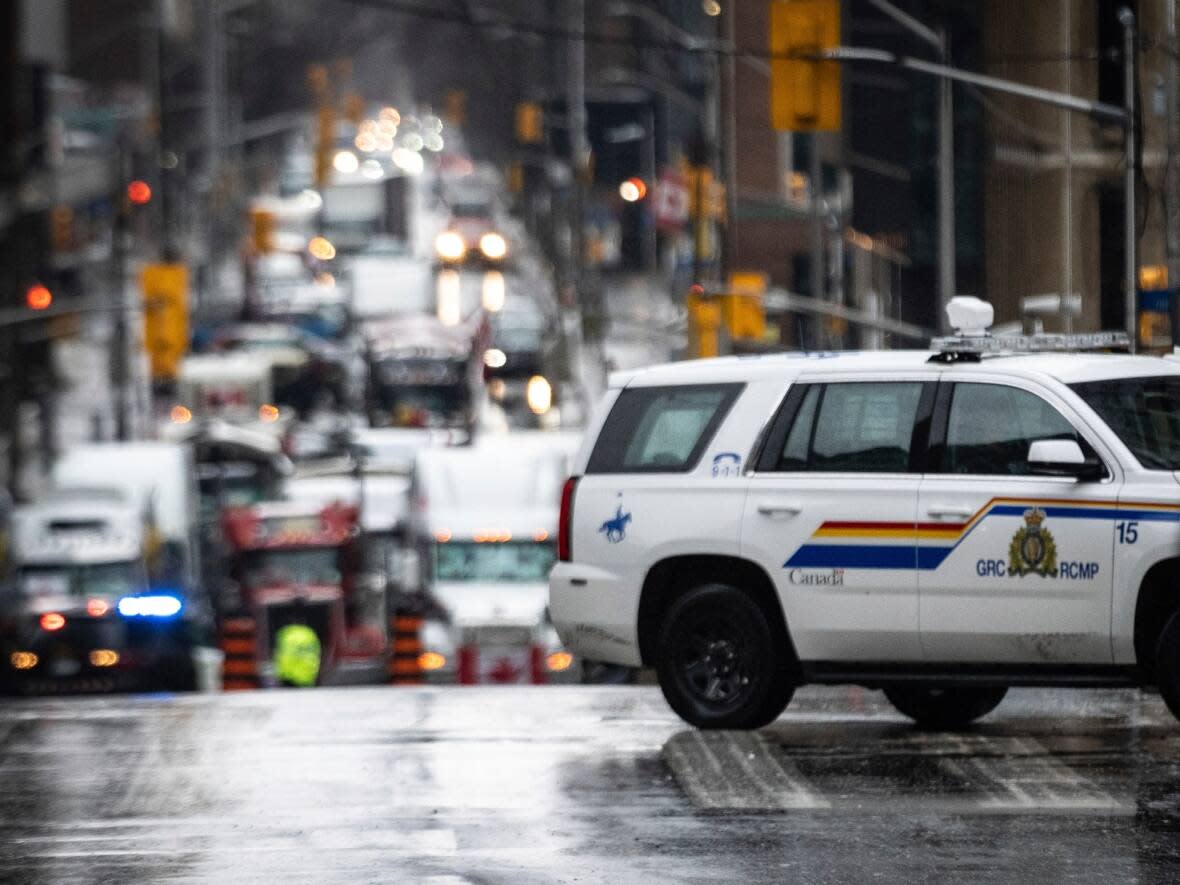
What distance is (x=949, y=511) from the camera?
12211 millimetres

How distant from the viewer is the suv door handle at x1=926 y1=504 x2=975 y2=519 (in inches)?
480

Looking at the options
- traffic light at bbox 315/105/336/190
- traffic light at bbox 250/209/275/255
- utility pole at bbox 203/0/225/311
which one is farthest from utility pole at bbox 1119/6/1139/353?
traffic light at bbox 315/105/336/190

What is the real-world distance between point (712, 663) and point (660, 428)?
122cm

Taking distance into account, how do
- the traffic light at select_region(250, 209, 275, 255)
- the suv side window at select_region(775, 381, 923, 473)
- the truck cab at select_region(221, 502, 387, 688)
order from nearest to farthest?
the suv side window at select_region(775, 381, 923, 473)
the truck cab at select_region(221, 502, 387, 688)
the traffic light at select_region(250, 209, 275, 255)

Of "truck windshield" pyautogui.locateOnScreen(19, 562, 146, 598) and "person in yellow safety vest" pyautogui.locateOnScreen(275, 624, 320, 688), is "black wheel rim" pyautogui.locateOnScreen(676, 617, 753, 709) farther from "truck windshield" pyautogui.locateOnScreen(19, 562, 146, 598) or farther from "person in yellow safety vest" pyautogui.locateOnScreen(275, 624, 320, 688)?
"truck windshield" pyautogui.locateOnScreen(19, 562, 146, 598)

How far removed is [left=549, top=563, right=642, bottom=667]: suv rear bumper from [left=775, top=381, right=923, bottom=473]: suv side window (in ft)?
3.65

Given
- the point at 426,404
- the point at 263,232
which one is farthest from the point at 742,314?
the point at 263,232

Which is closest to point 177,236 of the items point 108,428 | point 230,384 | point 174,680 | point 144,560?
point 108,428

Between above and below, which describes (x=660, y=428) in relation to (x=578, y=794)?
above

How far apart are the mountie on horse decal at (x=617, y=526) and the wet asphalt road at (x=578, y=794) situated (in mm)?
969

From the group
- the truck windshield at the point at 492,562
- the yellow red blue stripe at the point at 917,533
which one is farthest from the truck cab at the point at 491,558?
the yellow red blue stripe at the point at 917,533

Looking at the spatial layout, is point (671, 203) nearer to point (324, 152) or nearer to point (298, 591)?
point (298, 591)

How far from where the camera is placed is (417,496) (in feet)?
104

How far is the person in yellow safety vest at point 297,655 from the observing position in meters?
30.8
